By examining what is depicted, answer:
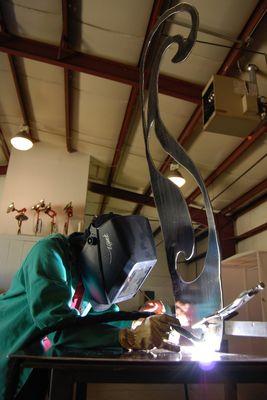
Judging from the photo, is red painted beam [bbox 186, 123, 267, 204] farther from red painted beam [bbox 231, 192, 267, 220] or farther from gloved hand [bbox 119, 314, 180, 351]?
gloved hand [bbox 119, 314, 180, 351]

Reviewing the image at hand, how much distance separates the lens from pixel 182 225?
1.30 metres

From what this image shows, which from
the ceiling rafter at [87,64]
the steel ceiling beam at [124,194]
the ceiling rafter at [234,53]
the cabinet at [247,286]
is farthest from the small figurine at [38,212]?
the cabinet at [247,286]

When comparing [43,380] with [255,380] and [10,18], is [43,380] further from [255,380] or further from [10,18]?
[10,18]

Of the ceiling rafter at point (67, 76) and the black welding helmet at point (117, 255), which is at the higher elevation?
the ceiling rafter at point (67, 76)

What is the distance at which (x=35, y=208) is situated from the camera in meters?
4.80

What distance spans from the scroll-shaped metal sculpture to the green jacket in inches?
13.5

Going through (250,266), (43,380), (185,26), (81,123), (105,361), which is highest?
(81,123)

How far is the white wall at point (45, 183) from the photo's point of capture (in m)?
4.89

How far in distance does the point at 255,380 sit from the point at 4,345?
72cm

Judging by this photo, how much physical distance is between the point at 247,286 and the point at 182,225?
374 centimetres

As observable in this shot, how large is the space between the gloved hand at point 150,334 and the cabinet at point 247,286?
308 centimetres

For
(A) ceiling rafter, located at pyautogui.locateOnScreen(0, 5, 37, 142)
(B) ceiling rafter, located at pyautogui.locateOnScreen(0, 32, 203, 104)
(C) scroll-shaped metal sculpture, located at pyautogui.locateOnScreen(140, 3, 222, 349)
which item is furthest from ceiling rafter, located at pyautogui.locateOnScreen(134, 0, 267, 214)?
(A) ceiling rafter, located at pyautogui.locateOnScreen(0, 5, 37, 142)

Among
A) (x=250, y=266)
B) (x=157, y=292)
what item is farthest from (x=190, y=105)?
(x=157, y=292)

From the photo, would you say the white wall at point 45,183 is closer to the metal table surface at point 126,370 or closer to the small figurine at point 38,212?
the small figurine at point 38,212
